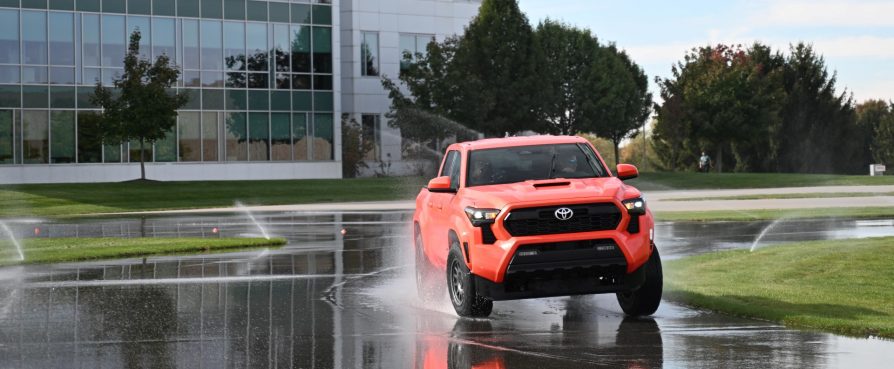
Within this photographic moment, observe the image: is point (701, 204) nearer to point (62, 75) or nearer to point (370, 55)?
point (62, 75)

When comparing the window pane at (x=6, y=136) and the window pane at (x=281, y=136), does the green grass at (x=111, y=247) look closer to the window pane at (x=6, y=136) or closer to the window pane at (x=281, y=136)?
the window pane at (x=6, y=136)

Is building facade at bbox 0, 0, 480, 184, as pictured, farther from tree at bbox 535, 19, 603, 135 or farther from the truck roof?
the truck roof

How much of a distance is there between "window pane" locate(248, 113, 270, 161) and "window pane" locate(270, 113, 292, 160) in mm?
254

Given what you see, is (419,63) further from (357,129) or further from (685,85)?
(685,85)

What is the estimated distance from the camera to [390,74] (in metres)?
70.0

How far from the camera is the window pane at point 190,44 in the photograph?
60.6 m

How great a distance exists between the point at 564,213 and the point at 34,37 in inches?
1922

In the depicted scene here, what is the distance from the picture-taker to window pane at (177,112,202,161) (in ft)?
201

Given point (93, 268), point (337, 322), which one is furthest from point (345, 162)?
point (337, 322)

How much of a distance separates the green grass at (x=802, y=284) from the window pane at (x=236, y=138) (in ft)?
144

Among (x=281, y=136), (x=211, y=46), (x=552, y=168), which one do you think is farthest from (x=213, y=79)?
(x=552, y=168)

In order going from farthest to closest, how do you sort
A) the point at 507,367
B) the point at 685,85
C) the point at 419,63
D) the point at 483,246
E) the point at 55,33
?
the point at 685,85
the point at 419,63
the point at 55,33
the point at 483,246
the point at 507,367

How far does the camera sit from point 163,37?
59875 mm

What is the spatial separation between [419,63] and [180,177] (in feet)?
39.6
